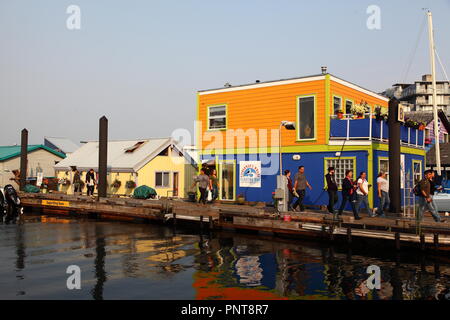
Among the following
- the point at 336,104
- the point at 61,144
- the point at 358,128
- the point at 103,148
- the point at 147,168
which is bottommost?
the point at 147,168

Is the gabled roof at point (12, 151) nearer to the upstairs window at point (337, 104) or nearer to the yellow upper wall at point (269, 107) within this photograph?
the yellow upper wall at point (269, 107)

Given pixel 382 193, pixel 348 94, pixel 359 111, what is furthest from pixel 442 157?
pixel 382 193

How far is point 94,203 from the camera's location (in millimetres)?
24594

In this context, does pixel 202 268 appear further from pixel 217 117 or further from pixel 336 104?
pixel 217 117

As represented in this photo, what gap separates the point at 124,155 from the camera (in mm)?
33188

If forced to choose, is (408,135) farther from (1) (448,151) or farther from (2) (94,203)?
(2) (94,203)

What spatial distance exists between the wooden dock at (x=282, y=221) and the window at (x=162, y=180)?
654cm

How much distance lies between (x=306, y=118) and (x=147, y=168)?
44.9ft

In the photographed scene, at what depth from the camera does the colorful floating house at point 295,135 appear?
20609 millimetres

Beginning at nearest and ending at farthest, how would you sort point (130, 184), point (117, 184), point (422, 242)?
point (422, 242)
point (130, 184)
point (117, 184)

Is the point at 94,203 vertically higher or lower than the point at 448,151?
lower

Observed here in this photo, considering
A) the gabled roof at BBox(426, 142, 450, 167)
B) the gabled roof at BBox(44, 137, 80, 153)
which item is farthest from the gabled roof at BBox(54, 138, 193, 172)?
the gabled roof at BBox(426, 142, 450, 167)

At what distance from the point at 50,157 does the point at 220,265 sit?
37.0 meters
